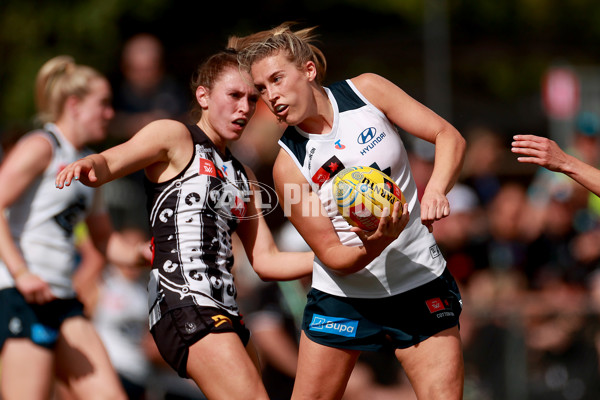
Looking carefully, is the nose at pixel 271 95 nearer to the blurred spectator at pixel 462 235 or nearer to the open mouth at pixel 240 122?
the open mouth at pixel 240 122

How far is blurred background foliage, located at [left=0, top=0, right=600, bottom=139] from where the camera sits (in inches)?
532

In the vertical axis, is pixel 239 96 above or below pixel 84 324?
above

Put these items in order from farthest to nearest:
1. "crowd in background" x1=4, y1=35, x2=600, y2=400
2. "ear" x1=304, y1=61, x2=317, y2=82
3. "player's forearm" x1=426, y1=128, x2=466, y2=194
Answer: "crowd in background" x1=4, y1=35, x2=600, y2=400 → "ear" x1=304, y1=61, x2=317, y2=82 → "player's forearm" x1=426, y1=128, x2=466, y2=194

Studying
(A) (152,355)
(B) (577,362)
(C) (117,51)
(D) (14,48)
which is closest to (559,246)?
(B) (577,362)

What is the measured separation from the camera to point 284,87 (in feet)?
14.2

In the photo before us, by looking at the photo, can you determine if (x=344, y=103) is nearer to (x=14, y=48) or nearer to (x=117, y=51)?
(x=117, y=51)

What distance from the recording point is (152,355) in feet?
27.8

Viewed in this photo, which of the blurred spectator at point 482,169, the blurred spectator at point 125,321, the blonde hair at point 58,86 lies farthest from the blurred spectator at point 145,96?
the blonde hair at point 58,86

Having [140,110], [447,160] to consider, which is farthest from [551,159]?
[140,110]

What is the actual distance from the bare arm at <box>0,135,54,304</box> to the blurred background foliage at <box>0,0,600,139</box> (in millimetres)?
5644

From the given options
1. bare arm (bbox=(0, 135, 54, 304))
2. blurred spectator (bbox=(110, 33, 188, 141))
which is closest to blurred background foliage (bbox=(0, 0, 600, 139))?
blurred spectator (bbox=(110, 33, 188, 141))

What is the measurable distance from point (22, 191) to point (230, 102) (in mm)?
1644

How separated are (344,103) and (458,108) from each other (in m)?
12.2

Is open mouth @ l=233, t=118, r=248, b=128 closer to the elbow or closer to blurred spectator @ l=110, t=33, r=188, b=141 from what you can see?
the elbow
